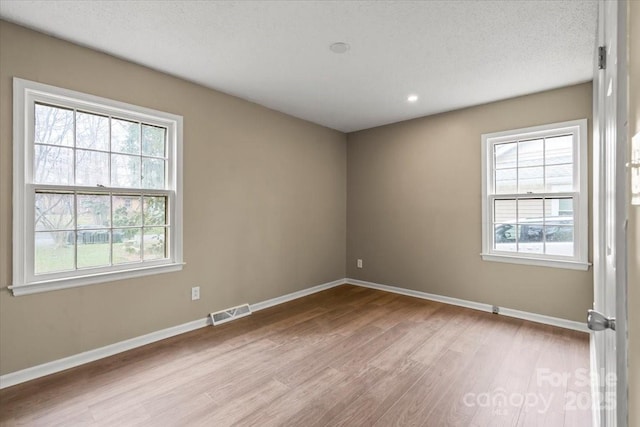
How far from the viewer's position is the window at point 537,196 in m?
3.12

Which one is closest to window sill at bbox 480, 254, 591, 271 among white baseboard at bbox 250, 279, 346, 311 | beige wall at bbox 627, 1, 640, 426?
white baseboard at bbox 250, 279, 346, 311

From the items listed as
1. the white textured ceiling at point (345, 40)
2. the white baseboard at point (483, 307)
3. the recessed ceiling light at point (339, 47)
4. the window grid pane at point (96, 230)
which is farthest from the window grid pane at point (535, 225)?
the window grid pane at point (96, 230)

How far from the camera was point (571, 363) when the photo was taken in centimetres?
243

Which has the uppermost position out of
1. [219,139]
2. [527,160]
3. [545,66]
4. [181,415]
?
[545,66]

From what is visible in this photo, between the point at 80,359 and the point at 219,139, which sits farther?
the point at 219,139

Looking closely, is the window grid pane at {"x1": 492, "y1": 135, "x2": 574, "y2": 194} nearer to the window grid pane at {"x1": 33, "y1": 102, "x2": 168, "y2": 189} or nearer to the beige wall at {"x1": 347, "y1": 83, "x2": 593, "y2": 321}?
the beige wall at {"x1": 347, "y1": 83, "x2": 593, "y2": 321}

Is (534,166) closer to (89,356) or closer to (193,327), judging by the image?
(193,327)

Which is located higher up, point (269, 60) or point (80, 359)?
point (269, 60)

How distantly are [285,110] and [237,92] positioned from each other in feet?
2.51

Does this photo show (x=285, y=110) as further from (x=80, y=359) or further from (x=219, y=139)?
(x=80, y=359)

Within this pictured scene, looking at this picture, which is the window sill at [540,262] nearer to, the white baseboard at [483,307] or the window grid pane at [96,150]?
the white baseboard at [483,307]

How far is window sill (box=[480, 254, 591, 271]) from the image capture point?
3090 mm

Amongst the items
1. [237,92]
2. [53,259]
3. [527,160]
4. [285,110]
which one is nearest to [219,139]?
[237,92]

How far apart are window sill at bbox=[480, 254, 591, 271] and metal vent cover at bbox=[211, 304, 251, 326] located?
2923 mm
